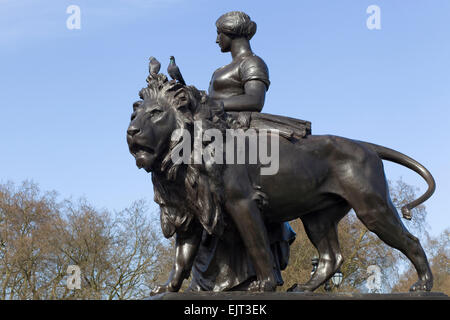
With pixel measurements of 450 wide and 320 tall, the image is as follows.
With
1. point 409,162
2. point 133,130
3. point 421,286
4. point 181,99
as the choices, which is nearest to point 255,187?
point 181,99

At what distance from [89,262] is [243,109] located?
19.2 m

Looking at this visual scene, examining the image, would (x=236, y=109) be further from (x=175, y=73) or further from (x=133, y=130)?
(x=133, y=130)

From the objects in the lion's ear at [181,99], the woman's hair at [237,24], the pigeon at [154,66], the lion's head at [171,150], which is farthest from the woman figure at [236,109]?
the pigeon at [154,66]

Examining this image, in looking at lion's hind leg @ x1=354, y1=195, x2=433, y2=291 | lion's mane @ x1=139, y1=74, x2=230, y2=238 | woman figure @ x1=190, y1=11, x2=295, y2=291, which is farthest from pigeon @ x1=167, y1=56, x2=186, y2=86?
lion's hind leg @ x1=354, y1=195, x2=433, y2=291

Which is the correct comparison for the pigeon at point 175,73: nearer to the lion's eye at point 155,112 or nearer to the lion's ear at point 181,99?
the lion's ear at point 181,99

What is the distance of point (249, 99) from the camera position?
6086mm

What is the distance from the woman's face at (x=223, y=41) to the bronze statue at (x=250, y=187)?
0.24 m

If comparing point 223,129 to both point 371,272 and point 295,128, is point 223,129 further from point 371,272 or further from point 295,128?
point 371,272

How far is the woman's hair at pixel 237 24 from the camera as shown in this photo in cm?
650

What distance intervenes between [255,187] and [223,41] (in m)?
1.71

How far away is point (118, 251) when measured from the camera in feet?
79.6

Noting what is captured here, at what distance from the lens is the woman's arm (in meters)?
6.07

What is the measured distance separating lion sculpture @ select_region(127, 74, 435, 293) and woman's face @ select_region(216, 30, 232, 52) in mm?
1060
